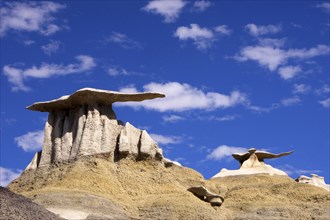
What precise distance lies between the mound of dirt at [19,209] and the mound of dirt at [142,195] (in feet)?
13.8

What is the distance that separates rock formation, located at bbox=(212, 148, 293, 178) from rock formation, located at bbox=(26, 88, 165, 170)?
22.3 metres

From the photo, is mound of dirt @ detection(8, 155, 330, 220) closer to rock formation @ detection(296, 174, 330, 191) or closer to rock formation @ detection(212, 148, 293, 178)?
rock formation @ detection(212, 148, 293, 178)

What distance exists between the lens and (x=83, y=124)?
210 ft

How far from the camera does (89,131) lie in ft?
207

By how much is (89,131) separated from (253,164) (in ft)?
104

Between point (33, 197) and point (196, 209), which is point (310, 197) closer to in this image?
point (196, 209)

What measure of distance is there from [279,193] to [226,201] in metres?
5.34

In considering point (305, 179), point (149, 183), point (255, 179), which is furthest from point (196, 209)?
point (305, 179)

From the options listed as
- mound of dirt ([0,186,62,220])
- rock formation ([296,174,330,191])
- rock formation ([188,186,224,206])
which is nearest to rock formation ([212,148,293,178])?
rock formation ([296,174,330,191])

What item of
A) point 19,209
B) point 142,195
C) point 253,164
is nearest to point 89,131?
point 142,195

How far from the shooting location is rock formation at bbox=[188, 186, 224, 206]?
209 feet

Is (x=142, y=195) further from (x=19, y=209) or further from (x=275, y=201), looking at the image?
(x=19, y=209)

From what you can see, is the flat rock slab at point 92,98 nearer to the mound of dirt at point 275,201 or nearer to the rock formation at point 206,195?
the rock formation at point 206,195

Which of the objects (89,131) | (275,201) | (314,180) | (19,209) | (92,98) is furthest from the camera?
(314,180)
